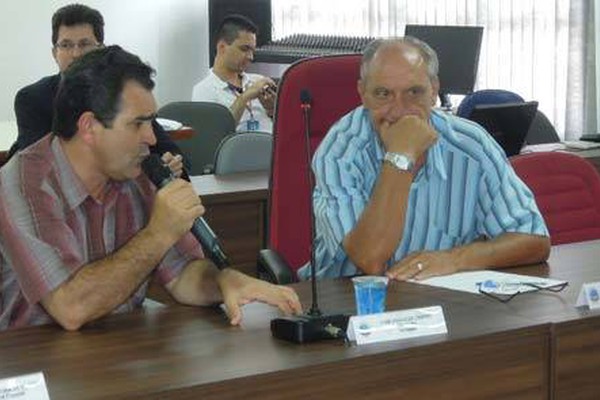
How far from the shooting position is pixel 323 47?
22.3 ft

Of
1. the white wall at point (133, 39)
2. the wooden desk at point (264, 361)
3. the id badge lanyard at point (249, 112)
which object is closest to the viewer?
the wooden desk at point (264, 361)

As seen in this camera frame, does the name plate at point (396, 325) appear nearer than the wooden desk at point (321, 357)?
No

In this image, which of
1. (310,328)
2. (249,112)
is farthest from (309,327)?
(249,112)

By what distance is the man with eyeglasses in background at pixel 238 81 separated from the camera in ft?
20.3

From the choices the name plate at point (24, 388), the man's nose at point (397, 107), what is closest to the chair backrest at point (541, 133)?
the man's nose at point (397, 107)

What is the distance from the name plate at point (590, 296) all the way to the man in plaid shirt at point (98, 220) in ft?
1.70

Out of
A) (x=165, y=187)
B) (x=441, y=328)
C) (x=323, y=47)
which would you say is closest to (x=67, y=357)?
(x=165, y=187)

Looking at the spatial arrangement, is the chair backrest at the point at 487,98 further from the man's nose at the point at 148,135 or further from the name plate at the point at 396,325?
the name plate at the point at 396,325

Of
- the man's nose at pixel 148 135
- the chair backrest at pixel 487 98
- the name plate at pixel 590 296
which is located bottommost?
the name plate at pixel 590 296

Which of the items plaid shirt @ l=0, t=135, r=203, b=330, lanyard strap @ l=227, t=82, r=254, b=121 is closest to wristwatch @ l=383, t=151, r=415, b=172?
plaid shirt @ l=0, t=135, r=203, b=330

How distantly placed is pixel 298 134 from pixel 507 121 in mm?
1167

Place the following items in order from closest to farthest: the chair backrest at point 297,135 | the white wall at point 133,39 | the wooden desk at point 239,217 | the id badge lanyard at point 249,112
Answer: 1. the chair backrest at point 297,135
2. the wooden desk at point 239,217
3. the id badge lanyard at point 249,112
4. the white wall at point 133,39

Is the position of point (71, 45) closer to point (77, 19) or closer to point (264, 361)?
point (77, 19)

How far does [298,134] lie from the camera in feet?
10.0
